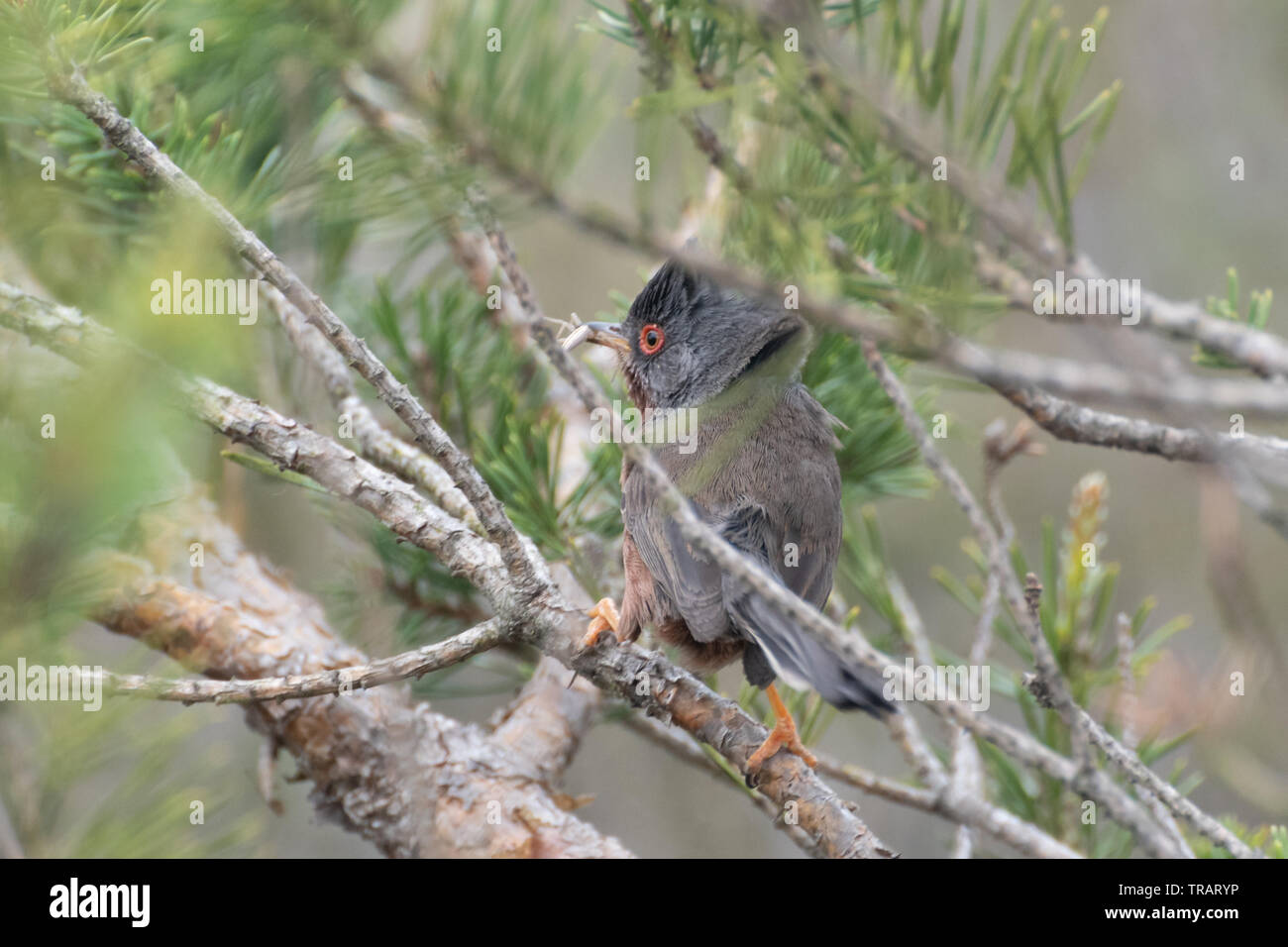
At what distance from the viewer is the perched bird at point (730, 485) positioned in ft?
7.95

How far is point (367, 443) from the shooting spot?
2.25 meters

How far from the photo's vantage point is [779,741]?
2.03m

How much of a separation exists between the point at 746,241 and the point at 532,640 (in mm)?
938

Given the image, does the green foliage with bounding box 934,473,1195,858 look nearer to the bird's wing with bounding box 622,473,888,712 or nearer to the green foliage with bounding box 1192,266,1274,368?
the bird's wing with bounding box 622,473,888,712

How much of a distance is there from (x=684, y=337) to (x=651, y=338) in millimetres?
105

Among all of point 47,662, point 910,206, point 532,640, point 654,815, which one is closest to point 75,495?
point 47,662
